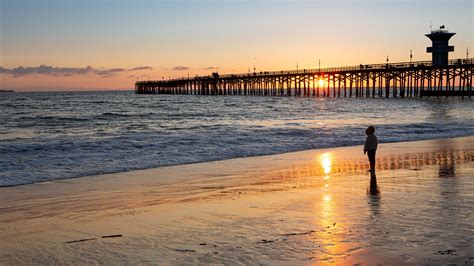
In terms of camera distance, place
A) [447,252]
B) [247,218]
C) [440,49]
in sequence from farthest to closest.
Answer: [440,49], [247,218], [447,252]

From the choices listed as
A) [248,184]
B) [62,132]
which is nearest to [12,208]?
[248,184]

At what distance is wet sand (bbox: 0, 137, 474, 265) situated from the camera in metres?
5.64

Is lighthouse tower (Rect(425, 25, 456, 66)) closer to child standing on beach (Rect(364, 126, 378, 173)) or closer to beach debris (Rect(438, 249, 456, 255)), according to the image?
child standing on beach (Rect(364, 126, 378, 173))

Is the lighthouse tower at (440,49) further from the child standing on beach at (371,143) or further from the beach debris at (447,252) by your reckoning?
the beach debris at (447,252)

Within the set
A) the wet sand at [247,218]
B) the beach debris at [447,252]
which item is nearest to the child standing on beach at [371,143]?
the wet sand at [247,218]

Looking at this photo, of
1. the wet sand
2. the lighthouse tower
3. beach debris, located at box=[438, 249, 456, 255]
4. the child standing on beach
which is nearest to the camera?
beach debris, located at box=[438, 249, 456, 255]


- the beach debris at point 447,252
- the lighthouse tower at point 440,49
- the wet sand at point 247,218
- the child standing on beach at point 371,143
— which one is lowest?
the wet sand at point 247,218

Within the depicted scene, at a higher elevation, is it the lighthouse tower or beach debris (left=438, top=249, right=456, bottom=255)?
the lighthouse tower

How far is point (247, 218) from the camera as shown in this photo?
24.2 ft

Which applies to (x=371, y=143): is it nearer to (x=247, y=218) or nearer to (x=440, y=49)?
(x=247, y=218)

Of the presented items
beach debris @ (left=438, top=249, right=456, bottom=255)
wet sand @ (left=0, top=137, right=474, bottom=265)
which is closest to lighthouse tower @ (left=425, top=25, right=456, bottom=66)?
wet sand @ (left=0, top=137, right=474, bottom=265)

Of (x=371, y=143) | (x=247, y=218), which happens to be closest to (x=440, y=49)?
(x=371, y=143)

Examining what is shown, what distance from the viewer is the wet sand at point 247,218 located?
5637mm

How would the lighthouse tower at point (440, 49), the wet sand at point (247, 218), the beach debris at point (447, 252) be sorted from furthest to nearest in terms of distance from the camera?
the lighthouse tower at point (440, 49) → the wet sand at point (247, 218) → the beach debris at point (447, 252)
